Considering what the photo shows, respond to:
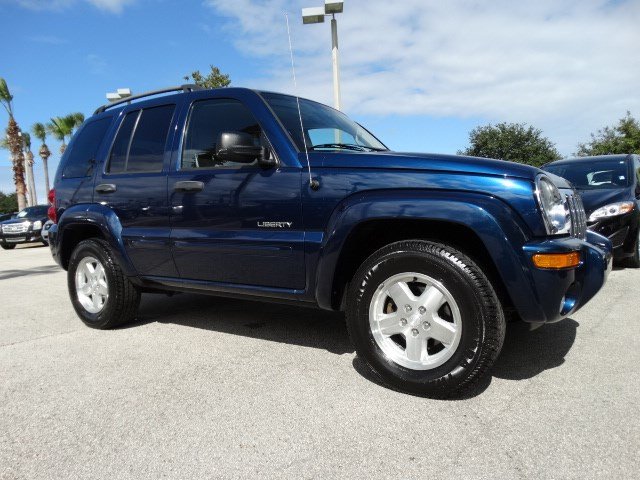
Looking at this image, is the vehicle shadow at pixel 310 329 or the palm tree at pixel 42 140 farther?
the palm tree at pixel 42 140

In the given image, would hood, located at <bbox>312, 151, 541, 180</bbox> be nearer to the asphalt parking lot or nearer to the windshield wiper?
the windshield wiper

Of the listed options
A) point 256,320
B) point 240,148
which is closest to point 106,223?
point 256,320

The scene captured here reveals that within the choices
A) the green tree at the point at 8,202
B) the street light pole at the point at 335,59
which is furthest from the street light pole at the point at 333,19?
the green tree at the point at 8,202

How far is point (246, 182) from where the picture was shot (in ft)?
10.7

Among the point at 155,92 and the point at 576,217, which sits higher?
the point at 155,92

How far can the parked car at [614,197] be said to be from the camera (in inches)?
236

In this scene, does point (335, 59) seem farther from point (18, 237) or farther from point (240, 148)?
point (18, 237)

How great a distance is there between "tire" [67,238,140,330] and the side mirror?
1.77 m

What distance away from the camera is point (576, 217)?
3.02 m

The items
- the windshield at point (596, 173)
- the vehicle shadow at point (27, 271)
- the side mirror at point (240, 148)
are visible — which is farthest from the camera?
the vehicle shadow at point (27, 271)

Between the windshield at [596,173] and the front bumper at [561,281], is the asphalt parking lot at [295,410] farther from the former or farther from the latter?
the windshield at [596,173]

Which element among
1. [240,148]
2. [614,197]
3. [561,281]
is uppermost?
[240,148]

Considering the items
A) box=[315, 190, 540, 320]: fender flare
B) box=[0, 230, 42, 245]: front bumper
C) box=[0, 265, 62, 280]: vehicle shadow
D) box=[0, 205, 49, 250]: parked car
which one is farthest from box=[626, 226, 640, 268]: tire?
box=[0, 230, 42, 245]: front bumper

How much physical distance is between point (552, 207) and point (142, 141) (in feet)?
10.1
